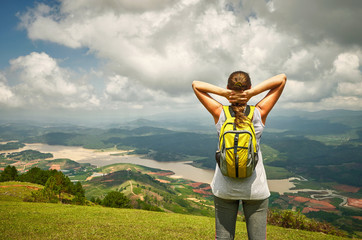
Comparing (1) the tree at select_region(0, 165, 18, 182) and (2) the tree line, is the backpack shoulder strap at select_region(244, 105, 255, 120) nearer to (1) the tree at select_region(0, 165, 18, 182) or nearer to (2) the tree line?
(2) the tree line

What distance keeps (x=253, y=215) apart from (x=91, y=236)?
8.62 metres

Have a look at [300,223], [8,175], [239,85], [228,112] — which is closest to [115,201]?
[8,175]

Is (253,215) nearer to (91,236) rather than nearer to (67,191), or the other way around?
(91,236)

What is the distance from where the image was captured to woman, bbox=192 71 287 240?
9.09 ft

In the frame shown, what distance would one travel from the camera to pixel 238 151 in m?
2.55

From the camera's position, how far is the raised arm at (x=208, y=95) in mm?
3193

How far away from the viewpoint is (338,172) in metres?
179

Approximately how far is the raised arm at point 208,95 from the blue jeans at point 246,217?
131 cm

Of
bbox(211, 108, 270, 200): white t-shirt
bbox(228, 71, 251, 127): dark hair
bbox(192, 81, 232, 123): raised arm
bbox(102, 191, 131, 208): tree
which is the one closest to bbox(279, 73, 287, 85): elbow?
bbox(228, 71, 251, 127): dark hair

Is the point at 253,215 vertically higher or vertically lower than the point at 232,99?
lower

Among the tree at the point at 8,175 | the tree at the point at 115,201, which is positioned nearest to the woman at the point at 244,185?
the tree at the point at 115,201

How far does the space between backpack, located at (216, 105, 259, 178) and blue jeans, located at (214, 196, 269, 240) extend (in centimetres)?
49

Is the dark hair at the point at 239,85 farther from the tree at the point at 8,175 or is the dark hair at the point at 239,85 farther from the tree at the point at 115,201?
the tree at the point at 8,175

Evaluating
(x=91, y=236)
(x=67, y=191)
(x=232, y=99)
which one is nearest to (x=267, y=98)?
(x=232, y=99)
